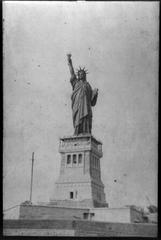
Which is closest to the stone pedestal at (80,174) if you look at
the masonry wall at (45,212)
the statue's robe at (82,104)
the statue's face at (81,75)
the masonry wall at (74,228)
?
the statue's robe at (82,104)

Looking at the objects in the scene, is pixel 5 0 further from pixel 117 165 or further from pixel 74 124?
pixel 117 165

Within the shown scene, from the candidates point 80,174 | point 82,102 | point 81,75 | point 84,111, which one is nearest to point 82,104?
point 82,102

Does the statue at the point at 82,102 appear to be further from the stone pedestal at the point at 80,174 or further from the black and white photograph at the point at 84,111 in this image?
the stone pedestal at the point at 80,174

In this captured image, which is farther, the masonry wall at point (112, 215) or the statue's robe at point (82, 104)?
the statue's robe at point (82, 104)

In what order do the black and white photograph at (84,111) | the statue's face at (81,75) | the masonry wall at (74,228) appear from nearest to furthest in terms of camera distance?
1. the masonry wall at (74,228)
2. the black and white photograph at (84,111)
3. the statue's face at (81,75)

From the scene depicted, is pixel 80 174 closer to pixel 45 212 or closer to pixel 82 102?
pixel 45 212

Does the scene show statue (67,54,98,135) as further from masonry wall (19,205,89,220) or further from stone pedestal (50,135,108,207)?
masonry wall (19,205,89,220)

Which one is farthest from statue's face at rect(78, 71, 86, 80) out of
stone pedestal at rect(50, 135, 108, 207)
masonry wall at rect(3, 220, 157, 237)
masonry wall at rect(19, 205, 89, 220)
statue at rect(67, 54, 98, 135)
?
masonry wall at rect(3, 220, 157, 237)
